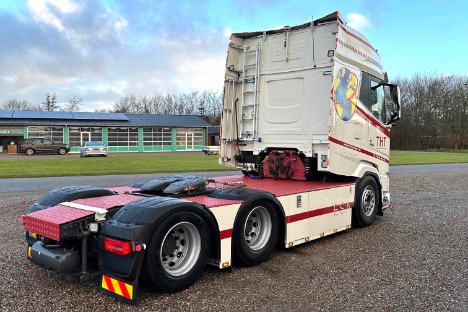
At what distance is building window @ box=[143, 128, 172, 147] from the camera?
164ft

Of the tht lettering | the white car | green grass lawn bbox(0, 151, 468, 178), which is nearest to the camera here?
the tht lettering

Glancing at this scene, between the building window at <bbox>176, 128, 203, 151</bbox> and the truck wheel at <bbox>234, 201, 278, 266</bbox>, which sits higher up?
the building window at <bbox>176, 128, 203, 151</bbox>

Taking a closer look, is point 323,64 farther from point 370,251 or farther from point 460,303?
point 460,303

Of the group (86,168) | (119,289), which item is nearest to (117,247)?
(119,289)

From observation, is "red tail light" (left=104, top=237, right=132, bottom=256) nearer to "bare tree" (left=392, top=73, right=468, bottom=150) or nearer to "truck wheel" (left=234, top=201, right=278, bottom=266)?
"truck wheel" (left=234, top=201, right=278, bottom=266)

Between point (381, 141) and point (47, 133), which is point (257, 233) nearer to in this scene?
point (381, 141)

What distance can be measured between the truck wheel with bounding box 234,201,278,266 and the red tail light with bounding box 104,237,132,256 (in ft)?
5.11

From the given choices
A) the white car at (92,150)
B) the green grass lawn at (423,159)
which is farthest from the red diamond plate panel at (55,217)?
the white car at (92,150)

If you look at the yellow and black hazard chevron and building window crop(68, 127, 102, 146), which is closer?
the yellow and black hazard chevron

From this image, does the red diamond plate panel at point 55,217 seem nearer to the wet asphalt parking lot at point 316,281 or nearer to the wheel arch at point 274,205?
the wet asphalt parking lot at point 316,281

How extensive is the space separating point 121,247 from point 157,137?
4787 cm

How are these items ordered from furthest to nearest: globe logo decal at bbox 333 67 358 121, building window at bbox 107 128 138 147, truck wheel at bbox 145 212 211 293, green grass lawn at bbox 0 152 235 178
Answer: building window at bbox 107 128 138 147 → green grass lawn at bbox 0 152 235 178 → globe logo decal at bbox 333 67 358 121 → truck wheel at bbox 145 212 211 293

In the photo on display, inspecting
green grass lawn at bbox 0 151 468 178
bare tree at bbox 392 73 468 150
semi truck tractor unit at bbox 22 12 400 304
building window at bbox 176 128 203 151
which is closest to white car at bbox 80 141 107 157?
green grass lawn at bbox 0 151 468 178

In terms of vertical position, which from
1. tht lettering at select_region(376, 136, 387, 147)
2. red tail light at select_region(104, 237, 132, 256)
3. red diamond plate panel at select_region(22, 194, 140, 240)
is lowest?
red tail light at select_region(104, 237, 132, 256)
